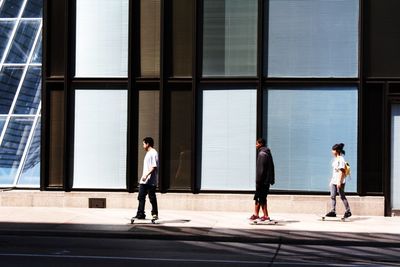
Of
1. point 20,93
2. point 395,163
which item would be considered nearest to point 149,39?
point 20,93

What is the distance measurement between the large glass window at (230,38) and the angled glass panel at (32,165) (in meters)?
4.86

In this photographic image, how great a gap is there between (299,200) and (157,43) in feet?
17.4

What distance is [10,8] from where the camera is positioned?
66.2 ft

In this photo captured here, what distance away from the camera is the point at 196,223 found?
52.0ft

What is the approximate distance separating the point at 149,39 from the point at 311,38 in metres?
4.09

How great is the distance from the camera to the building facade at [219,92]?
17.9 meters

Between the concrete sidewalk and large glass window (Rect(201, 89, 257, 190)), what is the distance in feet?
2.97

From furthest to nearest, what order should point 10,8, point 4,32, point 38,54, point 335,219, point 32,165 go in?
1. point 10,8
2. point 4,32
3. point 38,54
4. point 32,165
5. point 335,219

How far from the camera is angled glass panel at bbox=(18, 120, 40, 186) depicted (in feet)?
63.1

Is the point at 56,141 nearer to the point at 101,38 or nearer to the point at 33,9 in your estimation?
the point at 101,38

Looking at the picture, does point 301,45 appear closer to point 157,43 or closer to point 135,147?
point 157,43

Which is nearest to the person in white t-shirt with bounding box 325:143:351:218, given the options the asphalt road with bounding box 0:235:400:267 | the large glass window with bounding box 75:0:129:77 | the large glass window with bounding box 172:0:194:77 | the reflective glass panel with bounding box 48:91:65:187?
the asphalt road with bounding box 0:235:400:267

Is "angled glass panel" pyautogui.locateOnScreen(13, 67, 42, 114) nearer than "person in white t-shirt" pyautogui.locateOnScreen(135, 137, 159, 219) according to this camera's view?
No

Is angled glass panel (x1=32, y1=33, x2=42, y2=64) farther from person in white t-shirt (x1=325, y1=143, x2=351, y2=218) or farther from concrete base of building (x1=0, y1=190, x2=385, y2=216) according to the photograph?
person in white t-shirt (x1=325, y1=143, x2=351, y2=218)
